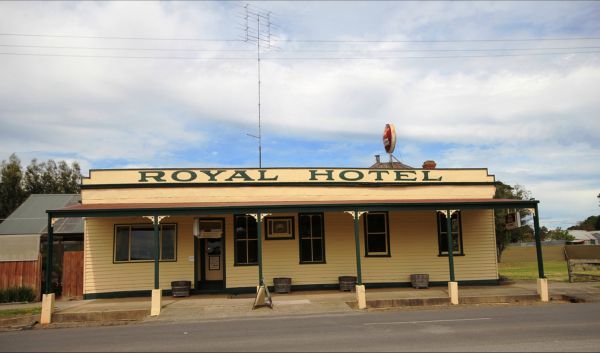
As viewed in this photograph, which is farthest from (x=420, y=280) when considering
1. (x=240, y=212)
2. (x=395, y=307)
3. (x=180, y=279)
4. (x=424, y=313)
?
(x=180, y=279)

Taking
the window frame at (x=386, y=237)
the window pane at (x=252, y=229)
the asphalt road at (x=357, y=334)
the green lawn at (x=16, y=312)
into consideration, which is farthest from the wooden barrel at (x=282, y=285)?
the green lawn at (x=16, y=312)

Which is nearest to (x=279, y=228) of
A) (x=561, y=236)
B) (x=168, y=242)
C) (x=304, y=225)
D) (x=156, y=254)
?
(x=304, y=225)

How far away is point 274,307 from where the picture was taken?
14617 mm

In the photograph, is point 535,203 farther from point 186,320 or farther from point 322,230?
point 186,320

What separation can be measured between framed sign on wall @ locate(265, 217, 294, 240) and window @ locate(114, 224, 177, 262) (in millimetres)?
3393

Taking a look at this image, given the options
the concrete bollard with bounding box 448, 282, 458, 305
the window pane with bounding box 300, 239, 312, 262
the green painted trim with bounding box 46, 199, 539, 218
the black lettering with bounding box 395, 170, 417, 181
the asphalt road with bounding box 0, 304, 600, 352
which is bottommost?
the asphalt road with bounding box 0, 304, 600, 352

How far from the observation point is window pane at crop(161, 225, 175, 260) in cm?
1808

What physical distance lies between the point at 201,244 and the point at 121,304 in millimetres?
3698

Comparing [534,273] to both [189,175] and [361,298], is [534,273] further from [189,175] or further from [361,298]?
[189,175]

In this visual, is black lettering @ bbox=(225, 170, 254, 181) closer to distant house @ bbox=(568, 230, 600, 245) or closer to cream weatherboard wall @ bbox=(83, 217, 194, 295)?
cream weatherboard wall @ bbox=(83, 217, 194, 295)

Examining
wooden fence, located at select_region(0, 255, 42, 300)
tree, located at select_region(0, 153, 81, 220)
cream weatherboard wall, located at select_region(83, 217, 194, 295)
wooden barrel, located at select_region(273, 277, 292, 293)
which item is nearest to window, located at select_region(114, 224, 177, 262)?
cream weatherboard wall, located at select_region(83, 217, 194, 295)

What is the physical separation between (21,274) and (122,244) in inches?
148

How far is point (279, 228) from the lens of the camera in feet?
60.8

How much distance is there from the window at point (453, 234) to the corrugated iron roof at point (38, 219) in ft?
49.4
